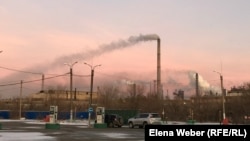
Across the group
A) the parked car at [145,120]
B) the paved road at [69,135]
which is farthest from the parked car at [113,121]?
the paved road at [69,135]

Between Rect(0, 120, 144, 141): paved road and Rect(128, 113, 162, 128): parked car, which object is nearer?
Rect(0, 120, 144, 141): paved road

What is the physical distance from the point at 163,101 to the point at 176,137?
279 feet

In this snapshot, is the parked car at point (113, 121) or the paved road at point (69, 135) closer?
the paved road at point (69, 135)

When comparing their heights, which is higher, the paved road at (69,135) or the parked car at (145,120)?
the parked car at (145,120)

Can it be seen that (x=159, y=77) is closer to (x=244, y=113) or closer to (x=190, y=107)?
(x=190, y=107)

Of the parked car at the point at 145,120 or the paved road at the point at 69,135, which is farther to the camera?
the parked car at the point at 145,120

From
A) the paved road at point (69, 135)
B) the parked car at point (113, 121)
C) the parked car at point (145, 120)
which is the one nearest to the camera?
the paved road at point (69, 135)

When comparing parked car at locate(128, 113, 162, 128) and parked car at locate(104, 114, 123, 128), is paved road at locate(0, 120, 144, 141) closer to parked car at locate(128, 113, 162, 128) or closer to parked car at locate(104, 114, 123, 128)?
parked car at locate(128, 113, 162, 128)

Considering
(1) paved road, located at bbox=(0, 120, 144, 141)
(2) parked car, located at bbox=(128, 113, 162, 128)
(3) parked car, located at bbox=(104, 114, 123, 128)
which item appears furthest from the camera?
(3) parked car, located at bbox=(104, 114, 123, 128)

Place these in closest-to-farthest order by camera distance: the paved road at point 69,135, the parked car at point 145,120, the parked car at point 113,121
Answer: the paved road at point 69,135
the parked car at point 145,120
the parked car at point 113,121

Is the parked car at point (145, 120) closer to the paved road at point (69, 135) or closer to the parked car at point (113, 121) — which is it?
the parked car at point (113, 121)

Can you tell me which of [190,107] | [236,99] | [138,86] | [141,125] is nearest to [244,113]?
[236,99]

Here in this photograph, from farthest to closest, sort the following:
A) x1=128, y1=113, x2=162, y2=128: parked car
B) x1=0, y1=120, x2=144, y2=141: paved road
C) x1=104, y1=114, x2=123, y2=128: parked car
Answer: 1. x1=104, y1=114, x2=123, y2=128: parked car
2. x1=128, y1=113, x2=162, y2=128: parked car
3. x1=0, y1=120, x2=144, y2=141: paved road

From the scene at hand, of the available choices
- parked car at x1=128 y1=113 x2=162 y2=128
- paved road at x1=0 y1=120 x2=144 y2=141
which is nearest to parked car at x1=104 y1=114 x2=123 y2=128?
parked car at x1=128 y1=113 x2=162 y2=128
